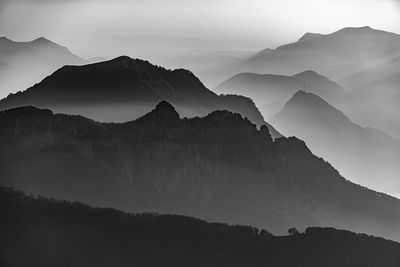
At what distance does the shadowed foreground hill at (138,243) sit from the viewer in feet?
622

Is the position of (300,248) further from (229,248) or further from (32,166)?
(32,166)

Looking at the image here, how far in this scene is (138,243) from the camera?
192250 millimetres

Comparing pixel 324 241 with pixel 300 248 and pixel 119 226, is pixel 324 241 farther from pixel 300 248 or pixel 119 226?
pixel 119 226

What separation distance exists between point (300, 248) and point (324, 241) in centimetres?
418

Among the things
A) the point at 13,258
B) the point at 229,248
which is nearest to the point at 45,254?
the point at 13,258

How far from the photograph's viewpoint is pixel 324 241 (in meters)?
195

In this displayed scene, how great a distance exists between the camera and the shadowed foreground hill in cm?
18962

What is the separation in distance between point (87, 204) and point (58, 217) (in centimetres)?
684

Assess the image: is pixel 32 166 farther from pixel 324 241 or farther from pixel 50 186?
pixel 324 241

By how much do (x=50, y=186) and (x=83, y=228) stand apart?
28.0 ft

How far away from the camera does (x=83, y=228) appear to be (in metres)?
192

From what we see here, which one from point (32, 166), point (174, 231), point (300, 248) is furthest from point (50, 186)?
point (300, 248)

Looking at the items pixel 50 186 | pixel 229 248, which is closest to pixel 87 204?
pixel 50 186

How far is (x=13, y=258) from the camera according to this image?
189 metres
